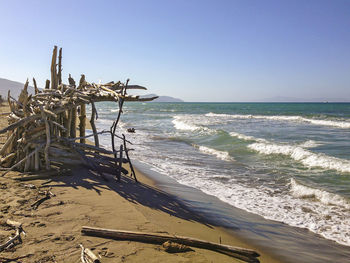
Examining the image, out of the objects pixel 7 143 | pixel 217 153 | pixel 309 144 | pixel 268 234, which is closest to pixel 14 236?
pixel 268 234

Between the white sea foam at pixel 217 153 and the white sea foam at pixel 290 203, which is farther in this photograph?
the white sea foam at pixel 217 153

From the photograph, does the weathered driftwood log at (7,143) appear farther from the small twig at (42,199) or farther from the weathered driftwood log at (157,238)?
the weathered driftwood log at (157,238)

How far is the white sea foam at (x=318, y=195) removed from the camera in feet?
22.5

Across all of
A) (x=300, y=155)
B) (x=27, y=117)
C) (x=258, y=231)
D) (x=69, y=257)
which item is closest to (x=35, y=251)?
(x=69, y=257)

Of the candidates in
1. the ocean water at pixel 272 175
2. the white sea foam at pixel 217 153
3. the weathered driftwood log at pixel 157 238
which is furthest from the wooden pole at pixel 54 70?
the white sea foam at pixel 217 153

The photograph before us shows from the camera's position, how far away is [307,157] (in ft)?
37.8

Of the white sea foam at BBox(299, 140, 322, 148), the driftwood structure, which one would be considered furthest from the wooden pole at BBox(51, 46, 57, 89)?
the white sea foam at BBox(299, 140, 322, 148)

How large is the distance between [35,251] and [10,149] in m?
4.84

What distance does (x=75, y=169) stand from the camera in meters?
7.54

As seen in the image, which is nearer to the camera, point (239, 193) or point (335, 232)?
point (335, 232)

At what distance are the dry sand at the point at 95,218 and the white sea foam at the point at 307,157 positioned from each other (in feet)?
22.0

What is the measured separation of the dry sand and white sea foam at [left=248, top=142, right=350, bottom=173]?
6.69 meters

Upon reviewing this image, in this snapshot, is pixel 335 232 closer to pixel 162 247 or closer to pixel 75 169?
pixel 162 247

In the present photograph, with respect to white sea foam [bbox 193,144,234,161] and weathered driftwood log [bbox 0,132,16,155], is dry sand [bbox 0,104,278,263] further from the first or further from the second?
white sea foam [bbox 193,144,234,161]
